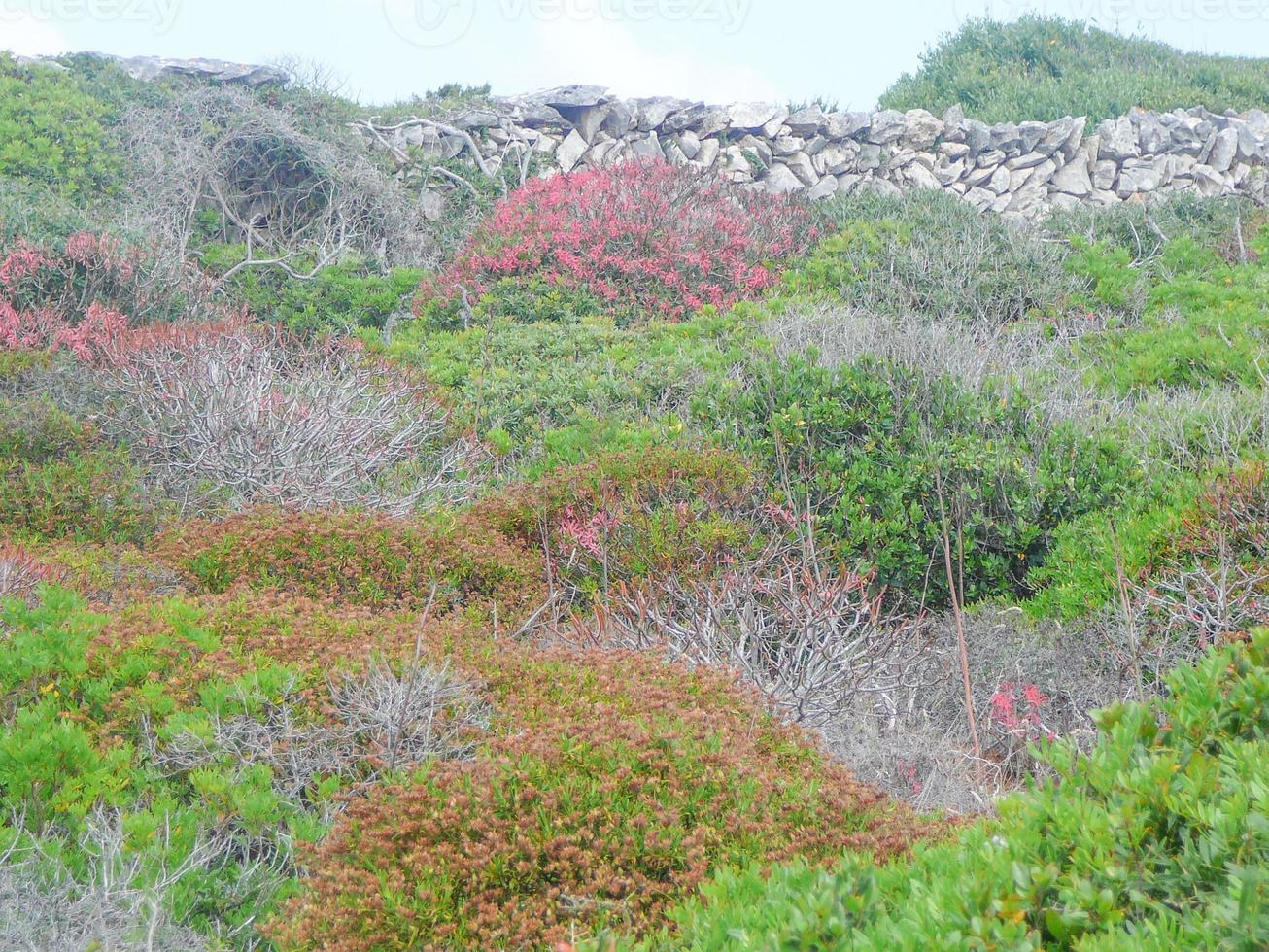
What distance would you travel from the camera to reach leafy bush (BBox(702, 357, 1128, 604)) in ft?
20.6

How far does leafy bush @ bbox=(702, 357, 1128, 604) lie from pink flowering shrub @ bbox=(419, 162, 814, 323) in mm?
4084

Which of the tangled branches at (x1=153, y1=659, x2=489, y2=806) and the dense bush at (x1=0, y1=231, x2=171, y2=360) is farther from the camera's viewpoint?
the dense bush at (x1=0, y1=231, x2=171, y2=360)

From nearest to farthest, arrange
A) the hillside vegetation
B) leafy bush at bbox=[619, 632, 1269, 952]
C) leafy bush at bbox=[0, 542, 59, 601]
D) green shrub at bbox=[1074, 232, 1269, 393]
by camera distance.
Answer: leafy bush at bbox=[619, 632, 1269, 952] → the hillside vegetation → leafy bush at bbox=[0, 542, 59, 601] → green shrub at bbox=[1074, 232, 1269, 393]

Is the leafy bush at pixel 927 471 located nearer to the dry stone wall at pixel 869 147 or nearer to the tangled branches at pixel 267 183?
the tangled branches at pixel 267 183

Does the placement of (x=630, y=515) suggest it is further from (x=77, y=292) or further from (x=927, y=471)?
(x=77, y=292)

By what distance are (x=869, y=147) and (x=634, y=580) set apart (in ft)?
42.4

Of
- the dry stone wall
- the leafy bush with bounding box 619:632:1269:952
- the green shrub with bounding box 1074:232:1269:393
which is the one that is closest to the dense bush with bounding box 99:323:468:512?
the leafy bush with bounding box 619:632:1269:952

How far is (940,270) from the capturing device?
1127cm

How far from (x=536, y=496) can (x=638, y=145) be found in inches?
443

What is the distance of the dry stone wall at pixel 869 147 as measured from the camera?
16.1m

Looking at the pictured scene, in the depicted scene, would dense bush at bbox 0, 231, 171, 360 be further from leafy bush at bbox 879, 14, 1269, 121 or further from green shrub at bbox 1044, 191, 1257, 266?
leafy bush at bbox 879, 14, 1269, 121

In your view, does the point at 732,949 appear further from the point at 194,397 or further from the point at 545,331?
the point at 545,331

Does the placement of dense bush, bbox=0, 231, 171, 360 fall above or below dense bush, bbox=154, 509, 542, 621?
above

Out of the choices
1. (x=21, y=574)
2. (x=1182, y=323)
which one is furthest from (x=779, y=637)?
(x=1182, y=323)
